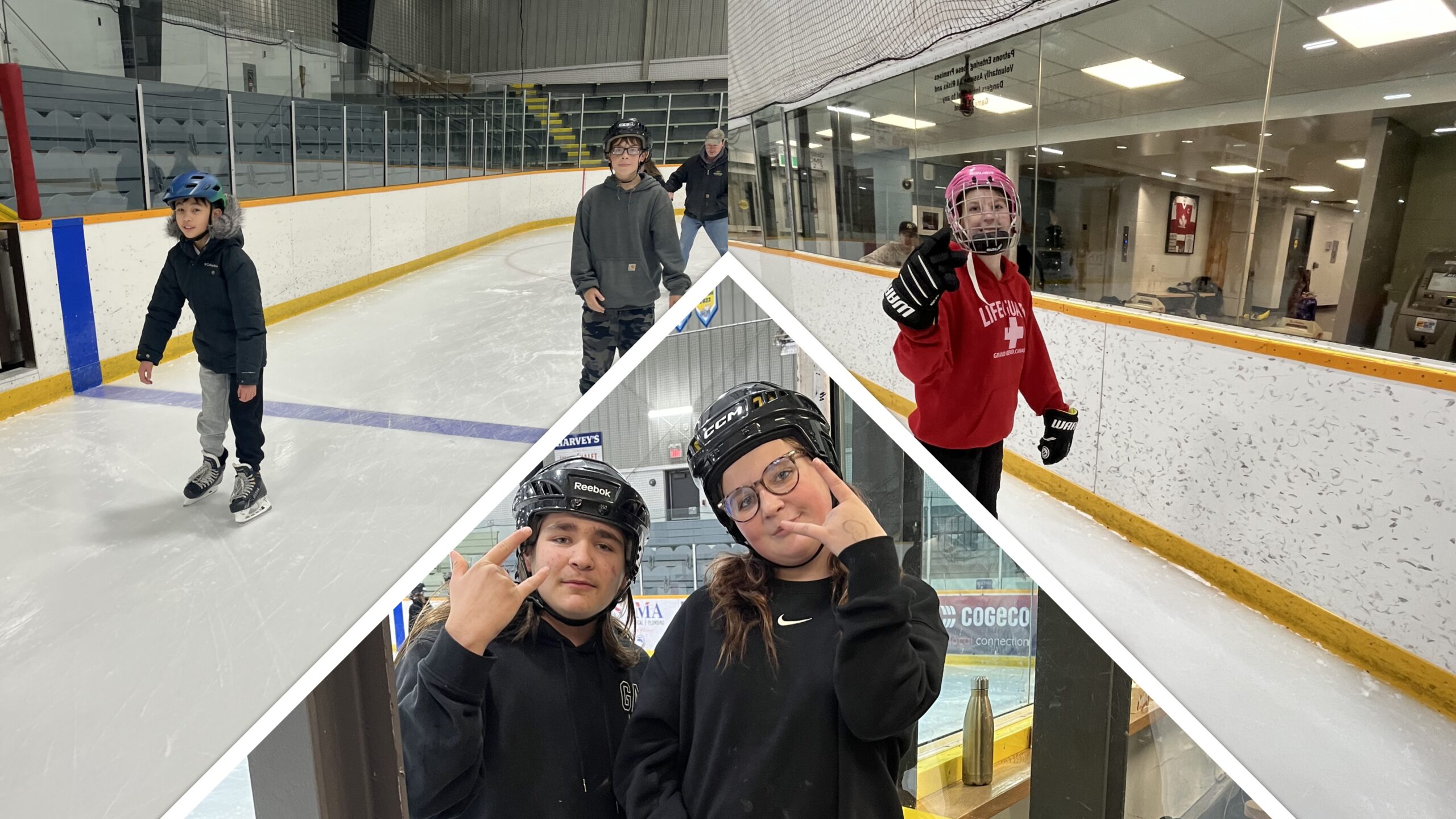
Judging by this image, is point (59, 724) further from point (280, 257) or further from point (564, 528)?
point (564, 528)

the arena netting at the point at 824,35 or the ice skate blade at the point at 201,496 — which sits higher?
the arena netting at the point at 824,35

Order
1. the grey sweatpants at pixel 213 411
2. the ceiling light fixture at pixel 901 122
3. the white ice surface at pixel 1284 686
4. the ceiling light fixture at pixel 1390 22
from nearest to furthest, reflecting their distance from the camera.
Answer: the white ice surface at pixel 1284 686 → the ceiling light fixture at pixel 1390 22 → the grey sweatpants at pixel 213 411 → the ceiling light fixture at pixel 901 122

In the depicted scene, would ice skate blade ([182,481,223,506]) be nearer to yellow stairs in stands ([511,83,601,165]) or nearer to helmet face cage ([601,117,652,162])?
yellow stairs in stands ([511,83,601,165])

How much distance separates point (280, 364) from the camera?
1.47 meters

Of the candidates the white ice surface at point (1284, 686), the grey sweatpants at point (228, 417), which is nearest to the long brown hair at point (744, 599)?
the white ice surface at point (1284, 686)

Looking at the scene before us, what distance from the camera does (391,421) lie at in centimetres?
179

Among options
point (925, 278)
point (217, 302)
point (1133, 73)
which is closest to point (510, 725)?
point (925, 278)

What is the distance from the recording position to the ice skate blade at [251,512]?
4.95 ft

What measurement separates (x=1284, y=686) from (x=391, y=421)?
1.78 meters

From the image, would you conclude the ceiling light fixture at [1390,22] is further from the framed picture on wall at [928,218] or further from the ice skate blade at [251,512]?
the ice skate blade at [251,512]

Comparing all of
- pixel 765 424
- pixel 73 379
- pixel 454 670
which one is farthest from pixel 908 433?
pixel 73 379

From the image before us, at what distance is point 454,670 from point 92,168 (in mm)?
1441

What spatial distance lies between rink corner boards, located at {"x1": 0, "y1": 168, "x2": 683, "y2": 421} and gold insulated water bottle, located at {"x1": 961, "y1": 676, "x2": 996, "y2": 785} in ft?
3.41

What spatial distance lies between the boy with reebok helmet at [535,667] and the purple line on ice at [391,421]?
1.23m
